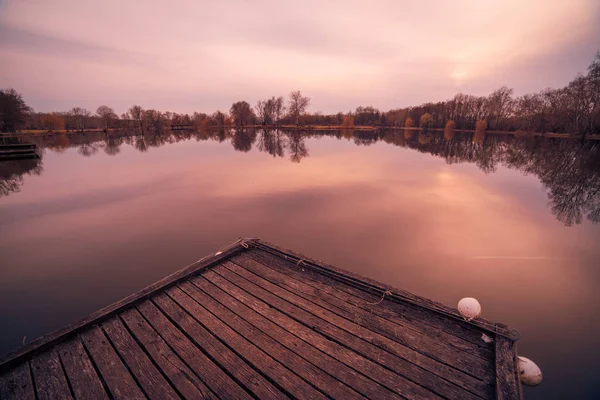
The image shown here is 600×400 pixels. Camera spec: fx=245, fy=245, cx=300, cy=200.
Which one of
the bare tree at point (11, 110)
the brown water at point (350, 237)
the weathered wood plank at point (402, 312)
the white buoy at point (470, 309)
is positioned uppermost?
the bare tree at point (11, 110)

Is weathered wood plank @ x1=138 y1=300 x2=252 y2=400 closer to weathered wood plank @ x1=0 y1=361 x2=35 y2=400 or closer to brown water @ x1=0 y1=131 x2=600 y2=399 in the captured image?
weathered wood plank @ x1=0 y1=361 x2=35 y2=400

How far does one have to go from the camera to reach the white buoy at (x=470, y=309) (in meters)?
3.54

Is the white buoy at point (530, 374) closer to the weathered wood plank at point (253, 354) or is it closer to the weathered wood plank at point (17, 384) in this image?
the weathered wood plank at point (253, 354)

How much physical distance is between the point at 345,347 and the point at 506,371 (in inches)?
70.7

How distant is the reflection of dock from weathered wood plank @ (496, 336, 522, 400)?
140ft

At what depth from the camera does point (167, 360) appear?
304cm

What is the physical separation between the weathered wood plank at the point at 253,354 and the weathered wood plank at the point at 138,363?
0.78m

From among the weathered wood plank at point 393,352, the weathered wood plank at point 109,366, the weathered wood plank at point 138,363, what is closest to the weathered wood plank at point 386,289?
the weathered wood plank at point 393,352

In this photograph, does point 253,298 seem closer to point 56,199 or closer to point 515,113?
point 56,199

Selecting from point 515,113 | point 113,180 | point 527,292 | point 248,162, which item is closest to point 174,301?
point 527,292

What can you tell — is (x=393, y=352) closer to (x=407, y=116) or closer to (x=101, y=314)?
(x=101, y=314)

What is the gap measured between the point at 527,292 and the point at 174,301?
848 cm

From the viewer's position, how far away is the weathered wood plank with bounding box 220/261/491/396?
2764 mm

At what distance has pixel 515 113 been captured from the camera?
258 ft
